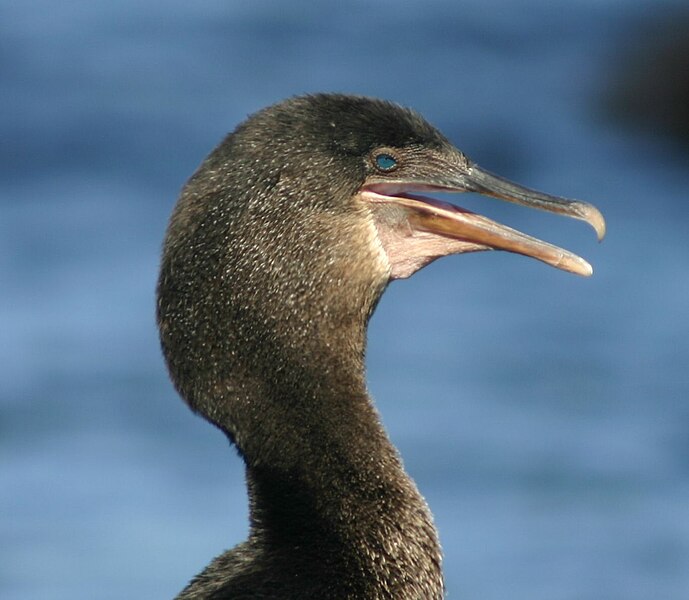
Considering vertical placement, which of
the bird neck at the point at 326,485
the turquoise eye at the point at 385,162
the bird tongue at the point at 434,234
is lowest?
the bird neck at the point at 326,485

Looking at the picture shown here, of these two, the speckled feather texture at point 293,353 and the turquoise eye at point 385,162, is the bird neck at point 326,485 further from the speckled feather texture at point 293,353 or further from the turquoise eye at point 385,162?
the turquoise eye at point 385,162

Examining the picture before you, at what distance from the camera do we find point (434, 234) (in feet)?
16.8

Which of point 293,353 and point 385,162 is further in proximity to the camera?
point 385,162

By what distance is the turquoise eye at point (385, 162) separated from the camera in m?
4.99

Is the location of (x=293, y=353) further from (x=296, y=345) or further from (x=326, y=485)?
(x=326, y=485)

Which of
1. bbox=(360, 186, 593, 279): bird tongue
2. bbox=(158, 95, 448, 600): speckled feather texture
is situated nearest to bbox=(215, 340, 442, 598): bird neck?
bbox=(158, 95, 448, 600): speckled feather texture

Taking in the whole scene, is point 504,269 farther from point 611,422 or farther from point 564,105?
point 564,105

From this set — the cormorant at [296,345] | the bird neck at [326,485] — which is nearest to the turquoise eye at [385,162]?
the cormorant at [296,345]

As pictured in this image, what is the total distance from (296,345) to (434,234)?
1.89ft

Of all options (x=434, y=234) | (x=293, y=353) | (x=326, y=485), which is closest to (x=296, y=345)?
(x=293, y=353)

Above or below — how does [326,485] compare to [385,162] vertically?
below

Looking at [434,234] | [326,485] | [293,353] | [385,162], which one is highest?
[385,162]

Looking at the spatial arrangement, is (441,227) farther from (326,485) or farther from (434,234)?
(326,485)

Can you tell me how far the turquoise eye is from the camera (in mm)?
4988
